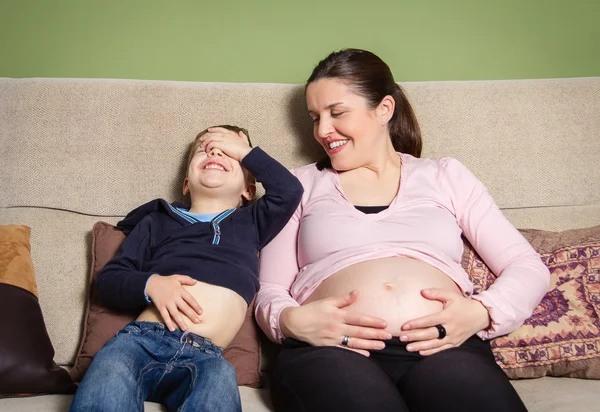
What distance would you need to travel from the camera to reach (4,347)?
1531mm

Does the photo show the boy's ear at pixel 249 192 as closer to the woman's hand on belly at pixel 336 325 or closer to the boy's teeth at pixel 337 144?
the boy's teeth at pixel 337 144

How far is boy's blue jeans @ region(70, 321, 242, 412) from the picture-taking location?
4.31ft

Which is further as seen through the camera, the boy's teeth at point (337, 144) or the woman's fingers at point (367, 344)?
the boy's teeth at point (337, 144)

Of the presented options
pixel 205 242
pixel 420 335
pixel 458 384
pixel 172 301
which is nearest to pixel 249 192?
Answer: pixel 205 242

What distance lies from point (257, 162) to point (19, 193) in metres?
0.77

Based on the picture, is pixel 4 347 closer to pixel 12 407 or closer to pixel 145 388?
pixel 12 407

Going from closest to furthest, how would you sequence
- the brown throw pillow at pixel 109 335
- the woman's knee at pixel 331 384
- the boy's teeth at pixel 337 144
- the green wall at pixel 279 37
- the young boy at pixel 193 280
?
the woman's knee at pixel 331 384, the young boy at pixel 193 280, the brown throw pillow at pixel 109 335, the boy's teeth at pixel 337 144, the green wall at pixel 279 37

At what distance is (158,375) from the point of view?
1481 mm

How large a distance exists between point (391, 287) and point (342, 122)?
51 centimetres

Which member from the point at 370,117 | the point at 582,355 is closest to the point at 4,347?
the point at 370,117

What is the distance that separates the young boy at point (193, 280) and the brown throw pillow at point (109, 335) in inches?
2.3

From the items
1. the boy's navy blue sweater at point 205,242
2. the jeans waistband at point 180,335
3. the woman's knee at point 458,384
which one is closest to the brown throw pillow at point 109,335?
the boy's navy blue sweater at point 205,242

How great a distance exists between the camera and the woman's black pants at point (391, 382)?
127 centimetres

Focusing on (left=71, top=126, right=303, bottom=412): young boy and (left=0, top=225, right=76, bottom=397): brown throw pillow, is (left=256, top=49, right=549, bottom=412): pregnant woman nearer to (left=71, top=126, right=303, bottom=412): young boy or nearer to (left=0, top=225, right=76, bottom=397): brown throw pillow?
(left=71, top=126, right=303, bottom=412): young boy
